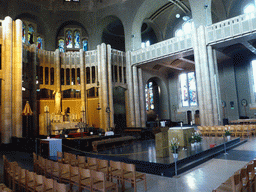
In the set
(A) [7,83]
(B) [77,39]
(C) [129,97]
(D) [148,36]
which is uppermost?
(D) [148,36]

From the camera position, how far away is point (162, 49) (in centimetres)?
2009

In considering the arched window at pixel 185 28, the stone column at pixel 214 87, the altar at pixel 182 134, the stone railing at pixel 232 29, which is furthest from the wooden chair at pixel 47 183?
the arched window at pixel 185 28

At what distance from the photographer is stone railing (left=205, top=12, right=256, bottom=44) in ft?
49.3

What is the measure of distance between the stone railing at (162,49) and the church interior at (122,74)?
0.10 meters

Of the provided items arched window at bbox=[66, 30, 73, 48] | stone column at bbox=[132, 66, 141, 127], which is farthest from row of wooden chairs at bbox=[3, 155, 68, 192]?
arched window at bbox=[66, 30, 73, 48]

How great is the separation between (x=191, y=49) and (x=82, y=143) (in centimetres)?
1311

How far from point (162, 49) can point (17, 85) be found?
13417 millimetres

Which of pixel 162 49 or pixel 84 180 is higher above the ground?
pixel 162 49

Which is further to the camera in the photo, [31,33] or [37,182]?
[31,33]

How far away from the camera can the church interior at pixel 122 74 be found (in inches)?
541

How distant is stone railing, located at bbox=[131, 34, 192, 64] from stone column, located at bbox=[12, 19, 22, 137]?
11.6 m

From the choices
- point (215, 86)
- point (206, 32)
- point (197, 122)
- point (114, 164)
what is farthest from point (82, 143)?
point (197, 122)

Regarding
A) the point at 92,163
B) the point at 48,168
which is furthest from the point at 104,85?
the point at 48,168

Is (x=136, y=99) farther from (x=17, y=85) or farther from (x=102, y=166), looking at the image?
(x=102, y=166)
